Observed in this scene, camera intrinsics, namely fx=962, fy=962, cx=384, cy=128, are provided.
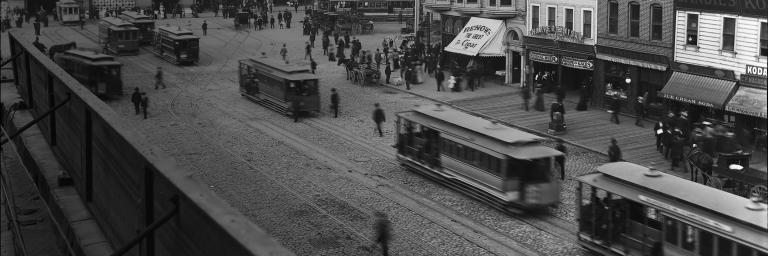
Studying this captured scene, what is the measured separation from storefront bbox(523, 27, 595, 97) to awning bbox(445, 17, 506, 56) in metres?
3.08

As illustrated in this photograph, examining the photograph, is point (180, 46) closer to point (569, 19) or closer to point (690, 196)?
point (569, 19)

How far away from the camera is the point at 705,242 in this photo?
18188 millimetres

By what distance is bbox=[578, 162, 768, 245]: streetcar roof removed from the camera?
16953mm

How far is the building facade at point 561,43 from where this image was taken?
4172cm

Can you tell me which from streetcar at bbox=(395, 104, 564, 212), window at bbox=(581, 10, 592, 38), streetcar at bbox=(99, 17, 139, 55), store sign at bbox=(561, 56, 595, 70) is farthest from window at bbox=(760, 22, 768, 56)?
streetcar at bbox=(99, 17, 139, 55)

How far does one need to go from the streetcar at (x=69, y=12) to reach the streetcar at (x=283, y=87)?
1691 inches

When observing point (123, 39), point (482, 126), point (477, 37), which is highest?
point (477, 37)

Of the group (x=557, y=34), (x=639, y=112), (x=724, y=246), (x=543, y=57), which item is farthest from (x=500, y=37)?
(x=724, y=246)

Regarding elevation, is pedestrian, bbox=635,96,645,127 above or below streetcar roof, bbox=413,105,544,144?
below

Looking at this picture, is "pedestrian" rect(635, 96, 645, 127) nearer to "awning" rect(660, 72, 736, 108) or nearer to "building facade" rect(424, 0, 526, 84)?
"awning" rect(660, 72, 736, 108)

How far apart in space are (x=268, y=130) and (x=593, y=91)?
46.1ft

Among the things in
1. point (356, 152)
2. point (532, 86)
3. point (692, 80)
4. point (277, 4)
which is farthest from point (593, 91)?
point (277, 4)

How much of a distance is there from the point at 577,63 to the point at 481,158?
1745 centimetres

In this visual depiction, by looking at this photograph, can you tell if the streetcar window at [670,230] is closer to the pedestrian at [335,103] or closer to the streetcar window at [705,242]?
the streetcar window at [705,242]
